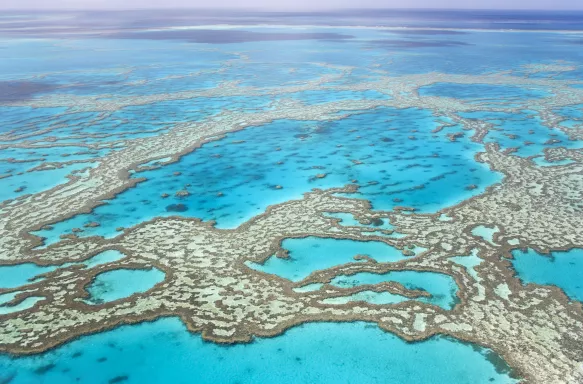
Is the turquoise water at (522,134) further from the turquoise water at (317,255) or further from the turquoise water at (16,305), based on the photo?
the turquoise water at (16,305)

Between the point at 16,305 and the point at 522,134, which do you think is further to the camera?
the point at 522,134

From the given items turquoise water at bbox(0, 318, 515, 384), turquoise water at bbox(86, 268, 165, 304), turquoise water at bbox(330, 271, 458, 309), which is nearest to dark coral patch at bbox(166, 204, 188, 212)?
turquoise water at bbox(86, 268, 165, 304)

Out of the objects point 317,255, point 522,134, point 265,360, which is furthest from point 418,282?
point 522,134

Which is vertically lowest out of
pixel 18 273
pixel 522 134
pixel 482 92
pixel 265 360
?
pixel 265 360

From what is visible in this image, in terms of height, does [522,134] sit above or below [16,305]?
above

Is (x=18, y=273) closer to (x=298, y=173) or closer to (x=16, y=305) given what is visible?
(x=16, y=305)

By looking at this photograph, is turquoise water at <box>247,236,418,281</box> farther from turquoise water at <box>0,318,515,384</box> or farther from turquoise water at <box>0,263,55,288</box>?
turquoise water at <box>0,263,55,288</box>

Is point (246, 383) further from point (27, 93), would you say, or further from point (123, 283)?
point (27, 93)

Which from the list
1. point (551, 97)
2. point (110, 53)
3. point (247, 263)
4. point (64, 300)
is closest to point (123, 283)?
point (64, 300)
